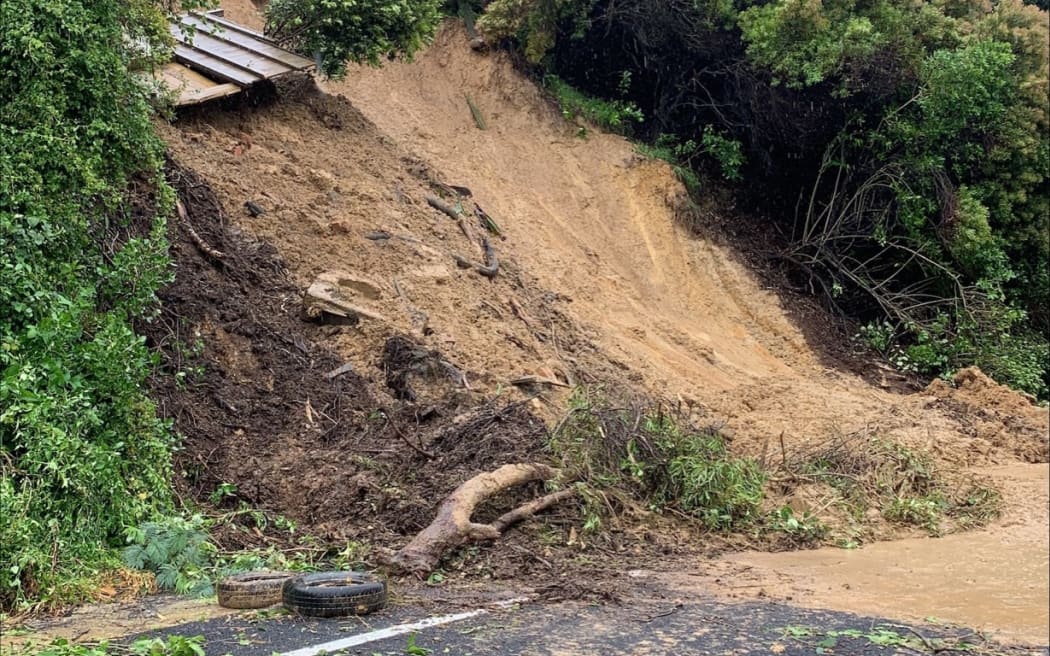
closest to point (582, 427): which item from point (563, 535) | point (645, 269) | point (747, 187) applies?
point (563, 535)

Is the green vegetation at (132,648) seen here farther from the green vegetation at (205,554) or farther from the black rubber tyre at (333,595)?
the green vegetation at (205,554)

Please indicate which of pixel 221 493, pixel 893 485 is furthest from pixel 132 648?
pixel 893 485

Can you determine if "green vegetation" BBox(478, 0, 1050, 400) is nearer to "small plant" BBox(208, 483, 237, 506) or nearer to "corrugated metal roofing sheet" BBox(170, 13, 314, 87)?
"corrugated metal roofing sheet" BBox(170, 13, 314, 87)

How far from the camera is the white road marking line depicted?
15.9 feet

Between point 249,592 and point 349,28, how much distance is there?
9.35 meters

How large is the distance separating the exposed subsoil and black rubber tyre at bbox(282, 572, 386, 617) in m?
1.24

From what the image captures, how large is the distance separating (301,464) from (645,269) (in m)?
9.24

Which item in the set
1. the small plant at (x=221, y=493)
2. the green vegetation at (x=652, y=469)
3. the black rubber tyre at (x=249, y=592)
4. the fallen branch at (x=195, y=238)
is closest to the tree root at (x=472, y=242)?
the fallen branch at (x=195, y=238)

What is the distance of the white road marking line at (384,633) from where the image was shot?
4.83m

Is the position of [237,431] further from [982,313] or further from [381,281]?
[982,313]

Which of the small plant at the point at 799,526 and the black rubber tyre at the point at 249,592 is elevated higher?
the black rubber tyre at the point at 249,592

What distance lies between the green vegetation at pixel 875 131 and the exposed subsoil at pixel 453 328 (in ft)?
4.41

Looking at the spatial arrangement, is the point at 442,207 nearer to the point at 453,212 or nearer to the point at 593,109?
the point at 453,212

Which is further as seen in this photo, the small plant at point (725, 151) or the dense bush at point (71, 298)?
the small plant at point (725, 151)
